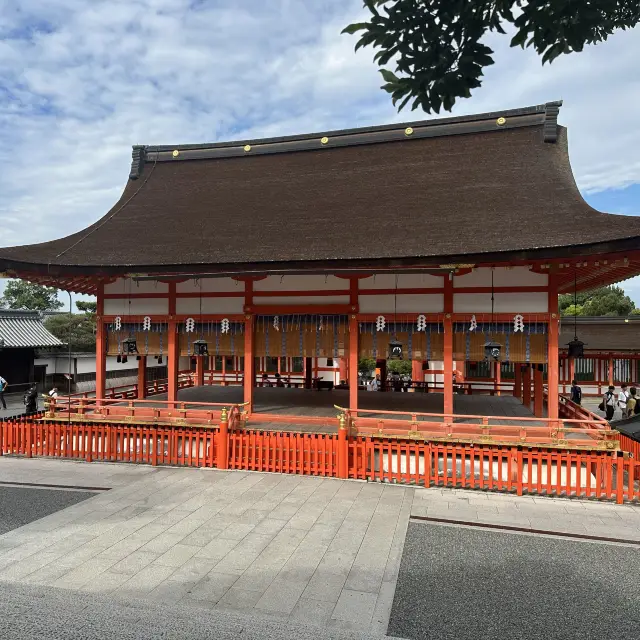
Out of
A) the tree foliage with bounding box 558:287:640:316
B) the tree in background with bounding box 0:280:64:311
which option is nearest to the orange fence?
the tree foliage with bounding box 558:287:640:316

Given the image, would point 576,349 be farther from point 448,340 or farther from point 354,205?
point 354,205

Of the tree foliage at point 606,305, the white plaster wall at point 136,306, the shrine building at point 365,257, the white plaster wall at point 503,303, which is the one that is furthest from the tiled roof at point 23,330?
the tree foliage at point 606,305

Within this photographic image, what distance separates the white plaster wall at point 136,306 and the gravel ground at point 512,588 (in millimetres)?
9113

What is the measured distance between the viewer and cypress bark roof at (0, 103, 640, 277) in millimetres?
10062

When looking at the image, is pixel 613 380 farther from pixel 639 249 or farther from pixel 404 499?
pixel 404 499

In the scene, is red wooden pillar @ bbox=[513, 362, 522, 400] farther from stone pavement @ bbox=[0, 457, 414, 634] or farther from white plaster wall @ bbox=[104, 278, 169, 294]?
white plaster wall @ bbox=[104, 278, 169, 294]

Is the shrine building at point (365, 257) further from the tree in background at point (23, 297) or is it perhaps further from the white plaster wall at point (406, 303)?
the tree in background at point (23, 297)

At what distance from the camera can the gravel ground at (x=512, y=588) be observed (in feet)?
14.4

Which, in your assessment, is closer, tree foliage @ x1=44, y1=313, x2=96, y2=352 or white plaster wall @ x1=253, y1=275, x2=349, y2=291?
white plaster wall @ x1=253, y1=275, x2=349, y2=291

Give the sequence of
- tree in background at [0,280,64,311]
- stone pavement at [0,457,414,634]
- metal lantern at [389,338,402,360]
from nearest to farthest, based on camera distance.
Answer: stone pavement at [0,457,414,634]
metal lantern at [389,338,402,360]
tree in background at [0,280,64,311]

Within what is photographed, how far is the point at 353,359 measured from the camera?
11.2m

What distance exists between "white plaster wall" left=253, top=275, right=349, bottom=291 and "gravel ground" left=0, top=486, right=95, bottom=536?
632 centimetres

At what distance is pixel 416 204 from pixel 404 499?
25.2 feet

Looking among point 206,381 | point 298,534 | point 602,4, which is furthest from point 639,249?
point 206,381
